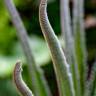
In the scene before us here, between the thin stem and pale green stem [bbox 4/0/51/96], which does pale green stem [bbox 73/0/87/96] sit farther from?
the thin stem

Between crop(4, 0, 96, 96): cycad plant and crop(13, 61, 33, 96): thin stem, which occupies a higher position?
crop(13, 61, 33, 96): thin stem

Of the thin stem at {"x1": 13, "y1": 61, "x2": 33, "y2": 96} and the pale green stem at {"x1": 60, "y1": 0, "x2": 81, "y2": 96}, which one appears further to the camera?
the pale green stem at {"x1": 60, "y1": 0, "x2": 81, "y2": 96}

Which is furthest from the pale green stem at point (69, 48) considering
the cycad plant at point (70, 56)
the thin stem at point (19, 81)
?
the thin stem at point (19, 81)

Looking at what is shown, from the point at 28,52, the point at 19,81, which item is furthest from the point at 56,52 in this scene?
the point at 28,52

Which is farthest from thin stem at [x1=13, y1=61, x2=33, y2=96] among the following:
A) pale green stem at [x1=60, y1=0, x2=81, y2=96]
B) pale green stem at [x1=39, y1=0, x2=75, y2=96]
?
pale green stem at [x1=60, y1=0, x2=81, y2=96]

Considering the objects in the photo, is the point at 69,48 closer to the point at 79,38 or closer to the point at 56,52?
the point at 79,38

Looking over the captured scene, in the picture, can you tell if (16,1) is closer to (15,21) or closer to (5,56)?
(5,56)
